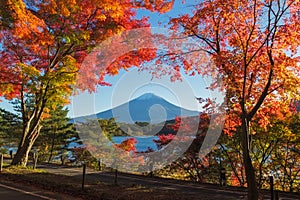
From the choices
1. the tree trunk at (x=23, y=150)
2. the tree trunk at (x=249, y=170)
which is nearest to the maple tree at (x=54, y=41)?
the tree trunk at (x=23, y=150)

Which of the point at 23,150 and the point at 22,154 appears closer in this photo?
the point at 22,154

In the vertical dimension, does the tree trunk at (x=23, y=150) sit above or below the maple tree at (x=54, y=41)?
below

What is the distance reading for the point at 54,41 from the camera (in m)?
11.7

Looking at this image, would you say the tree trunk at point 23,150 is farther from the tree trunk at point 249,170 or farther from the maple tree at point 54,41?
the tree trunk at point 249,170

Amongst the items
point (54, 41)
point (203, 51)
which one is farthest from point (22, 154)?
point (203, 51)

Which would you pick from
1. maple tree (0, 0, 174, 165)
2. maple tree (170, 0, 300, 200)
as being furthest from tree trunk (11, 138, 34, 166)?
maple tree (170, 0, 300, 200)

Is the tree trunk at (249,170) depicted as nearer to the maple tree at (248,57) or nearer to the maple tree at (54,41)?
the maple tree at (248,57)

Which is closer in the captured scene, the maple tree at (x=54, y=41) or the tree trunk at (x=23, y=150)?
the maple tree at (x=54, y=41)

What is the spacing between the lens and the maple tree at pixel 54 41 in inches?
384

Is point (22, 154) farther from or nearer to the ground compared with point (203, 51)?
nearer to the ground

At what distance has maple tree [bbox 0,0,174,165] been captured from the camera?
977cm

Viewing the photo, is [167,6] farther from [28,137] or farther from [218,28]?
[28,137]

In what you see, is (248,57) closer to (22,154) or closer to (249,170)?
(249,170)

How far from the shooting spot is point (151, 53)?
8648mm
